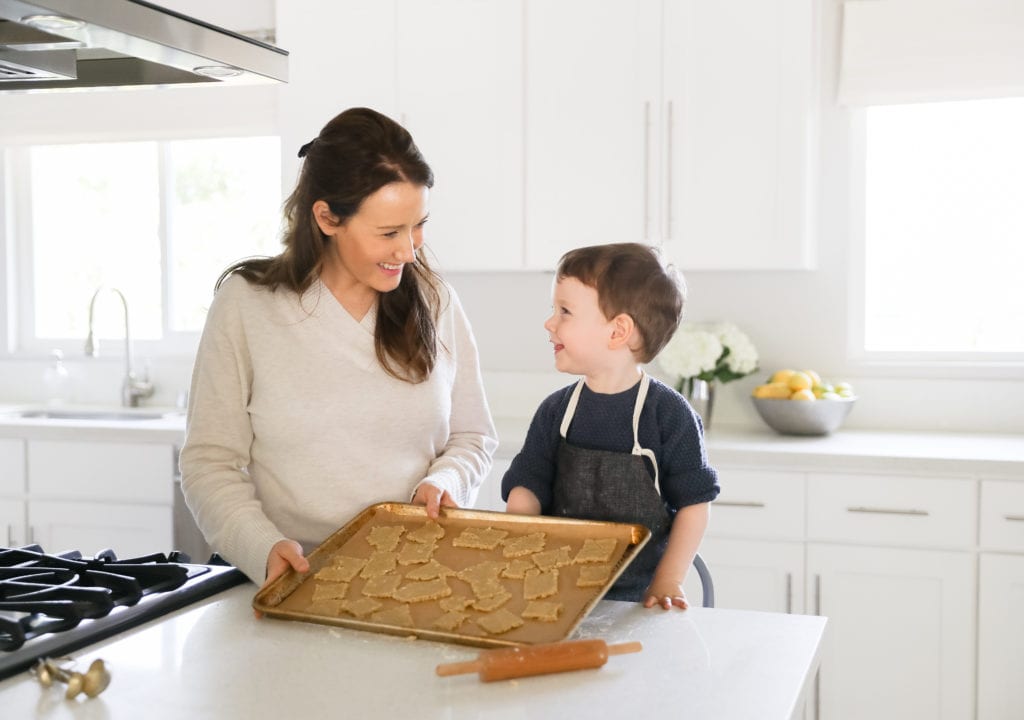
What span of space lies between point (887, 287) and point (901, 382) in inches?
11.7

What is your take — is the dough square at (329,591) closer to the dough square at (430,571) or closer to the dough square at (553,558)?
the dough square at (430,571)

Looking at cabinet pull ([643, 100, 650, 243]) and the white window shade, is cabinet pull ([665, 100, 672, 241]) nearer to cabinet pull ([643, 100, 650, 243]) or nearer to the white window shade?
cabinet pull ([643, 100, 650, 243])

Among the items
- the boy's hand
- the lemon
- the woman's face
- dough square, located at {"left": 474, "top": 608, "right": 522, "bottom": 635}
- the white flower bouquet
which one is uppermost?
the woman's face

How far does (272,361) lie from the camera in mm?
1699

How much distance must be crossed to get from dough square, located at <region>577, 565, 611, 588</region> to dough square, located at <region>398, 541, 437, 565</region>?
0.22 m

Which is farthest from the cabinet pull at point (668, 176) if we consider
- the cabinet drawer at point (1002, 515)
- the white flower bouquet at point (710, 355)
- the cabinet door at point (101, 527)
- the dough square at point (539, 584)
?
the dough square at point (539, 584)

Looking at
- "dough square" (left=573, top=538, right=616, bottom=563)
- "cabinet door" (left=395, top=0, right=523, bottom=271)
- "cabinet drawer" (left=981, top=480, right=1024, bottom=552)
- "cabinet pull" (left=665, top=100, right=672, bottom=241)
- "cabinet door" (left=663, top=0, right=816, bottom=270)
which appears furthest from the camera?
"cabinet door" (left=395, top=0, right=523, bottom=271)

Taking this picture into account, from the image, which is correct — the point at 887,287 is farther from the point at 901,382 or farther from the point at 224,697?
the point at 224,697

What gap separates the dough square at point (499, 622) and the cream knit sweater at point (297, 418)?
394 millimetres

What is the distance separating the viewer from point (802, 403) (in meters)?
3.02

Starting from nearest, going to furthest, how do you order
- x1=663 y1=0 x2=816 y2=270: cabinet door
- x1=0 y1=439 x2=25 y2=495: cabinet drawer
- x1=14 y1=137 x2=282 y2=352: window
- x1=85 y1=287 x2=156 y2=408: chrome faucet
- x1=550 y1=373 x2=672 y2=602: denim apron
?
x1=550 y1=373 x2=672 y2=602: denim apron < x1=663 y1=0 x2=816 y2=270: cabinet door < x1=0 y1=439 x2=25 y2=495: cabinet drawer < x1=85 y1=287 x2=156 y2=408: chrome faucet < x1=14 y1=137 x2=282 y2=352: window

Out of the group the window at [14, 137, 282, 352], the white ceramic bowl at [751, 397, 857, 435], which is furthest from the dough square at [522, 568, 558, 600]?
the window at [14, 137, 282, 352]

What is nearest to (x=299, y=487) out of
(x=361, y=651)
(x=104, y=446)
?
(x=361, y=651)

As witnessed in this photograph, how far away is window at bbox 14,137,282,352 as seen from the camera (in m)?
4.00
